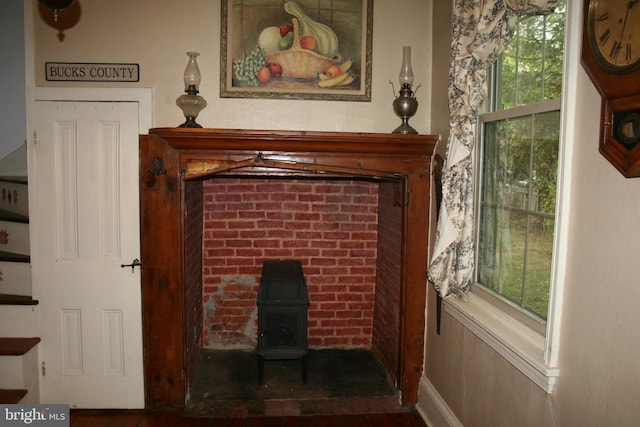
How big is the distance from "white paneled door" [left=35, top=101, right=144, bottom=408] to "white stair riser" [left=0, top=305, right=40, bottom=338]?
69 millimetres

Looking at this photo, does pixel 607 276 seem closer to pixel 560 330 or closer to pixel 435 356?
Result: pixel 560 330

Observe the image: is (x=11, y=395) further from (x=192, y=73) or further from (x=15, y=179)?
(x=192, y=73)

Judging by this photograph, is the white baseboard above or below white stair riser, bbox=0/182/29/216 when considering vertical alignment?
below

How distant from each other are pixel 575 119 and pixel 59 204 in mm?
2939

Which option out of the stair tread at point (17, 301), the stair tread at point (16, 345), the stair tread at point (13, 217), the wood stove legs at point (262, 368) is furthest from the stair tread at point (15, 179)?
the wood stove legs at point (262, 368)

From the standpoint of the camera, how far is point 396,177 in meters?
2.94

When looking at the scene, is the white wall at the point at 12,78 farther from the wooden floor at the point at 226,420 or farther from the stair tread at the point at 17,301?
the wooden floor at the point at 226,420

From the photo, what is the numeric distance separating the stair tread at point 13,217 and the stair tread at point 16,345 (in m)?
0.80

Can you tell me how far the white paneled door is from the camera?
9.39 feet

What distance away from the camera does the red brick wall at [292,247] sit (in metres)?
3.85

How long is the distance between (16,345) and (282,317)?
5.66 ft

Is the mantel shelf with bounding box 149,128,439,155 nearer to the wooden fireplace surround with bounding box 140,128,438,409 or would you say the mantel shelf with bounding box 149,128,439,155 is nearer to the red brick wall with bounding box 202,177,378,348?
the wooden fireplace surround with bounding box 140,128,438,409

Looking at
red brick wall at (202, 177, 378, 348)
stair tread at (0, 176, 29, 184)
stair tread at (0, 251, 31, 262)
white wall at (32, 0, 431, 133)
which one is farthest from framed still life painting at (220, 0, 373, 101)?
stair tread at (0, 176, 29, 184)

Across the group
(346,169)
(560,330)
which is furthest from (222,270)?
(560,330)
